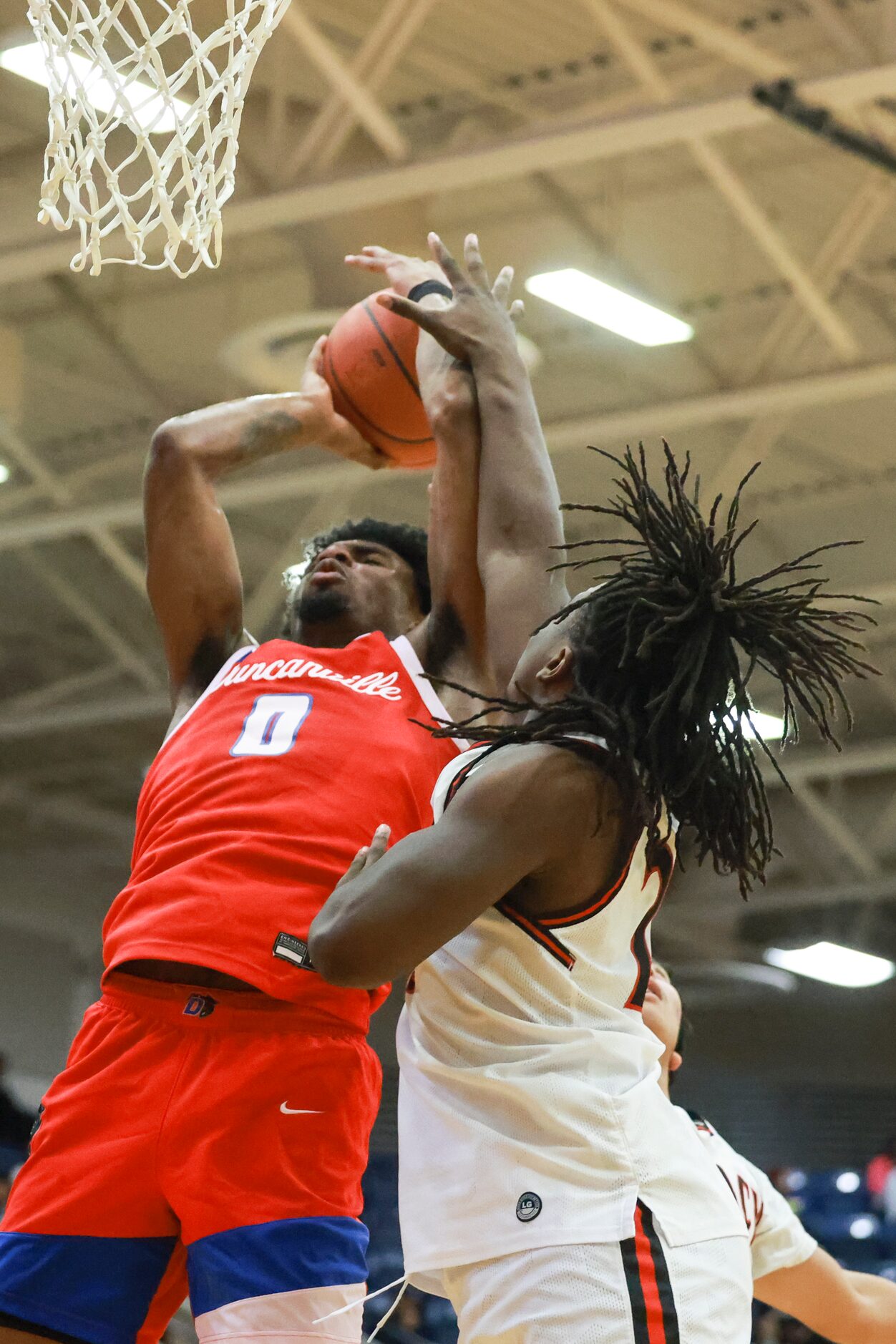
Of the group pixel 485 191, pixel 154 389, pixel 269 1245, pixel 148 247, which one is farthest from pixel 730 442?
pixel 269 1245

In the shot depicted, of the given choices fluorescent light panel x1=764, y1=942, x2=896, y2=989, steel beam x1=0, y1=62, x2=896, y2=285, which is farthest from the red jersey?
fluorescent light panel x1=764, y1=942, x2=896, y2=989

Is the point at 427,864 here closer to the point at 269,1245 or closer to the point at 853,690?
the point at 269,1245

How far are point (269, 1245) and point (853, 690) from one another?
1148 centimetres

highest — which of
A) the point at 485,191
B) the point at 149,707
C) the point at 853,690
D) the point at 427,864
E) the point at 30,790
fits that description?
the point at 485,191

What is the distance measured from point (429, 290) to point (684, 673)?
1159 mm

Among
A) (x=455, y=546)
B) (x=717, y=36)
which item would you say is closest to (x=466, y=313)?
(x=455, y=546)

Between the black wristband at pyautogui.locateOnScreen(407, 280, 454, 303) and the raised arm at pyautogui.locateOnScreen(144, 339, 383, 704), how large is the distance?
0.38m

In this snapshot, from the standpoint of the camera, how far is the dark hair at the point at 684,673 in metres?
2.32

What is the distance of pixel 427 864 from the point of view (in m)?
2.21

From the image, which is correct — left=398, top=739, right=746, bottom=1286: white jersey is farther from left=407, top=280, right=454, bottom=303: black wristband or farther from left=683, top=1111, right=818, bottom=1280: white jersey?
left=407, top=280, right=454, bottom=303: black wristband

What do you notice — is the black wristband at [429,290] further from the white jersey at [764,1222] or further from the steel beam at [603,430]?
the steel beam at [603,430]

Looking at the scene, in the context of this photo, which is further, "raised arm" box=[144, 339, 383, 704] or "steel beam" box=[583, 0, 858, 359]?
"steel beam" box=[583, 0, 858, 359]

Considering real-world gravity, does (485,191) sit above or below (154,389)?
above

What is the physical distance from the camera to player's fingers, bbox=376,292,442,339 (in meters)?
2.99
